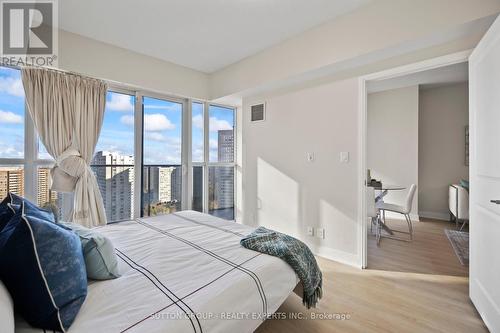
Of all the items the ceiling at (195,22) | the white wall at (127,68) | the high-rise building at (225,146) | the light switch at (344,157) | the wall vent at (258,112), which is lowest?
the light switch at (344,157)

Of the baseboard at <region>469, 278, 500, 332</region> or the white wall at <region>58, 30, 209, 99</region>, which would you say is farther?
the white wall at <region>58, 30, 209, 99</region>

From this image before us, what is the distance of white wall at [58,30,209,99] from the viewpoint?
2699 mm

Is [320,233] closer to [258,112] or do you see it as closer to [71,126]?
[258,112]

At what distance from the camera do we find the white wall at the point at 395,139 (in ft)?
15.7

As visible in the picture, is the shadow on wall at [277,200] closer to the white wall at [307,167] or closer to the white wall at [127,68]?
the white wall at [307,167]

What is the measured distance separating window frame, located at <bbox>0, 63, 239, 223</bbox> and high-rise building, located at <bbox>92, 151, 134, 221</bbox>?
0.26 feet

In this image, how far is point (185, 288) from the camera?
120cm

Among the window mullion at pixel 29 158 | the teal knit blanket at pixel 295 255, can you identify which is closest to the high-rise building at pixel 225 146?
the window mullion at pixel 29 158

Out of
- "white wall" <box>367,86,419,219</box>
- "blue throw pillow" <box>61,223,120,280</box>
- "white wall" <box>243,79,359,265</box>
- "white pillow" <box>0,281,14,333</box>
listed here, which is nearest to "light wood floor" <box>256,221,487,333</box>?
"white wall" <box>243,79,359,265</box>

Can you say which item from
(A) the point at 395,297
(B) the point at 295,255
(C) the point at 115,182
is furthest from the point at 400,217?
(C) the point at 115,182

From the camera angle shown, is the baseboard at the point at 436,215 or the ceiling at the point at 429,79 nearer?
the ceiling at the point at 429,79

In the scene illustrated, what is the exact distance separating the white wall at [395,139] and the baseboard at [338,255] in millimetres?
2945

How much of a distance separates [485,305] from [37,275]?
266cm

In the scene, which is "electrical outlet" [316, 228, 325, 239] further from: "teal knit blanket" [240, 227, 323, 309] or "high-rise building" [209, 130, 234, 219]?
"high-rise building" [209, 130, 234, 219]
